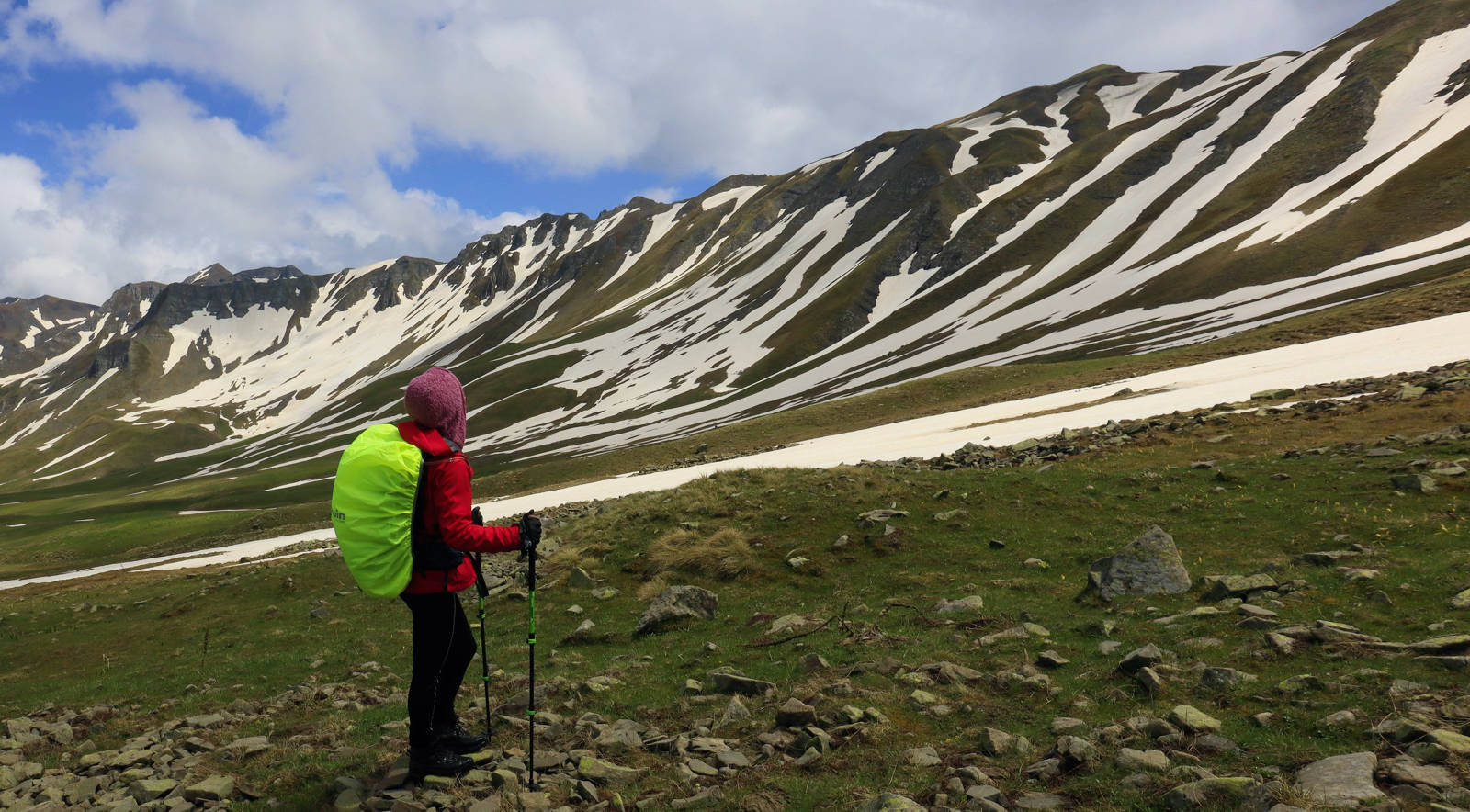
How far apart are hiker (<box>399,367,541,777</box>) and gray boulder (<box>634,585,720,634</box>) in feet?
21.0

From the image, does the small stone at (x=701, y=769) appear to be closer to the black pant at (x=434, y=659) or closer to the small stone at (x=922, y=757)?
the small stone at (x=922, y=757)

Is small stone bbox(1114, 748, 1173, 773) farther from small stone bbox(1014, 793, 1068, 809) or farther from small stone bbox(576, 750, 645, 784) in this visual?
small stone bbox(576, 750, 645, 784)

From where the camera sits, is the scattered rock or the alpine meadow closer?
the alpine meadow

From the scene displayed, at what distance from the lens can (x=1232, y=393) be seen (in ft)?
105

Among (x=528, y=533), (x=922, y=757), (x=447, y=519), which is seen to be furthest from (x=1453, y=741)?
(x=447, y=519)

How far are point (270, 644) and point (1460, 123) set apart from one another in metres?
134

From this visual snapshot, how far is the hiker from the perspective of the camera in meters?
7.82

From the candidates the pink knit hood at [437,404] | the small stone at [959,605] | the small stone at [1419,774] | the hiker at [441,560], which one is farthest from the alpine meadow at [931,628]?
the pink knit hood at [437,404]

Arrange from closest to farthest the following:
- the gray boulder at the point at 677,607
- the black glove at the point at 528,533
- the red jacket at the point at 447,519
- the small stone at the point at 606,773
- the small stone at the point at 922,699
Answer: the red jacket at the point at 447,519, the small stone at the point at 606,773, the black glove at the point at 528,533, the small stone at the point at 922,699, the gray boulder at the point at 677,607

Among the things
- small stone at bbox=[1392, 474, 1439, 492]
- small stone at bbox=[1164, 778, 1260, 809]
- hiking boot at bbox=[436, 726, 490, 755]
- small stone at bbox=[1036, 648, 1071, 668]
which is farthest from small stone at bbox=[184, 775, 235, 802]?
small stone at bbox=[1392, 474, 1439, 492]

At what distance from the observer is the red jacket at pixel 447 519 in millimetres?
7762

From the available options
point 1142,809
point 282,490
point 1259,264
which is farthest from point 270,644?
point 282,490

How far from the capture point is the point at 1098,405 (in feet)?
119

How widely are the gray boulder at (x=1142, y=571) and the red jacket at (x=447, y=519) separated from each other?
10.8m
